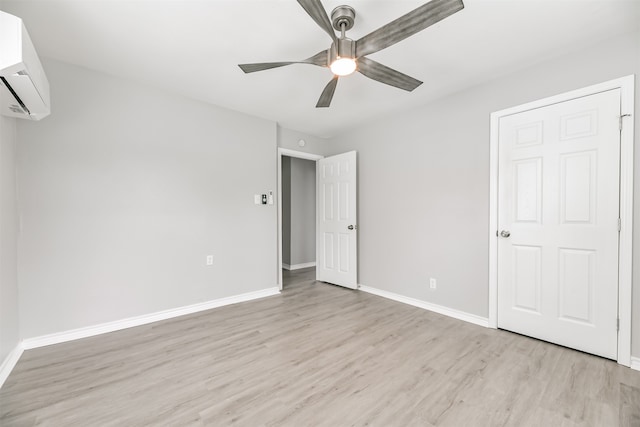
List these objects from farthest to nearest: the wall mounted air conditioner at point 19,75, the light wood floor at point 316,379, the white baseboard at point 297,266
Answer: the white baseboard at point 297,266, the light wood floor at point 316,379, the wall mounted air conditioner at point 19,75

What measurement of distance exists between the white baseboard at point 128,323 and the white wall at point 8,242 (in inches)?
6.7

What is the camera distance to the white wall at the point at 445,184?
7.09 feet

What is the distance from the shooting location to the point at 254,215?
357 cm

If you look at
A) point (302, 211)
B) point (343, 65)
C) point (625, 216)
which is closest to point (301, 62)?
point (343, 65)

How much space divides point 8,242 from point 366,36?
2.91m

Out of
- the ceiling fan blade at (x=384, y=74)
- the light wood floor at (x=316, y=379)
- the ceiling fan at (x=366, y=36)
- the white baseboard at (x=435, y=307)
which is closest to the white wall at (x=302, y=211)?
the white baseboard at (x=435, y=307)

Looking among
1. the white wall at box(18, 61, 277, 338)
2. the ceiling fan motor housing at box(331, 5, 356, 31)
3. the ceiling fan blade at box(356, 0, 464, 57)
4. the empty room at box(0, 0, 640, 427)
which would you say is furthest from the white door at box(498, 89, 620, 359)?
the white wall at box(18, 61, 277, 338)

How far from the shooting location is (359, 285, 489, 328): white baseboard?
8.88ft

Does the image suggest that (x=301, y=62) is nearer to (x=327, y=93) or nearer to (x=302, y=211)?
(x=327, y=93)

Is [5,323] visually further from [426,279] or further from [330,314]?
[426,279]

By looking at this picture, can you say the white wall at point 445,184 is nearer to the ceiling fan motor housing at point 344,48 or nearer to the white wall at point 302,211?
the ceiling fan motor housing at point 344,48

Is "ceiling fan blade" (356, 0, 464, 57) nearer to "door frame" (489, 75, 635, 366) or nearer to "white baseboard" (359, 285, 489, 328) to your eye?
"door frame" (489, 75, 635, 366)

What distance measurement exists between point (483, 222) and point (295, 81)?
93.2 inches

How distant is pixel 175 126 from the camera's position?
293cm
